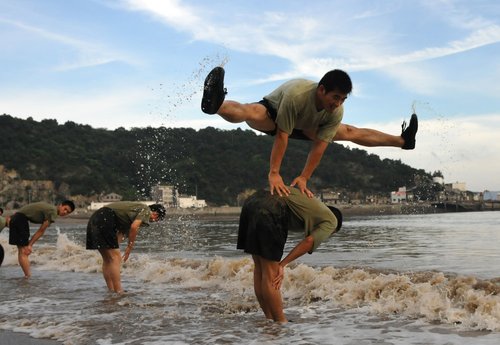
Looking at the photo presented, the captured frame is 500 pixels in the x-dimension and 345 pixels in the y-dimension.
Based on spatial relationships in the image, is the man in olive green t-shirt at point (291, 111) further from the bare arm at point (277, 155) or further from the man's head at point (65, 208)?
the man's head at point (65, 208)

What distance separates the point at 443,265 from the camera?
37.0 ft

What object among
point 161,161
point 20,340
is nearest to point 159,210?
point 20,340

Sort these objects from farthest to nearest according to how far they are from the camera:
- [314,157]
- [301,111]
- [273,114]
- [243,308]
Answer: [243,308] < [314,157] < [273,114] < [301,111]

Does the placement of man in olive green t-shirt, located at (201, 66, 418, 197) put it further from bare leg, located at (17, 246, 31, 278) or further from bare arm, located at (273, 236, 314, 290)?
bare leg, located at (17, 246, 31, 278)

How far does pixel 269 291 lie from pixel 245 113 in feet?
5.85

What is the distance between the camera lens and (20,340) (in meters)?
4.68

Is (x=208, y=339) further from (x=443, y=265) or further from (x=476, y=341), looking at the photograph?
(x=443, y=265)

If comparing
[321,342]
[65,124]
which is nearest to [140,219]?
[321,342]

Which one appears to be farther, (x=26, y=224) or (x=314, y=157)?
(x=26, y=224)

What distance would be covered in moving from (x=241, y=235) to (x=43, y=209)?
6.58 m

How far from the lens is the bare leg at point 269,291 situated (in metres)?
4.76

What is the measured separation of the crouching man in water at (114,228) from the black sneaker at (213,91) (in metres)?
3.23

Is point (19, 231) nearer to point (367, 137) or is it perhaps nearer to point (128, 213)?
point (128, 213)

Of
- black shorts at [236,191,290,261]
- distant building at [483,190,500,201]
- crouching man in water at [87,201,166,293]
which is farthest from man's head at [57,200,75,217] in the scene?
distant building at [483,190,500,201]
